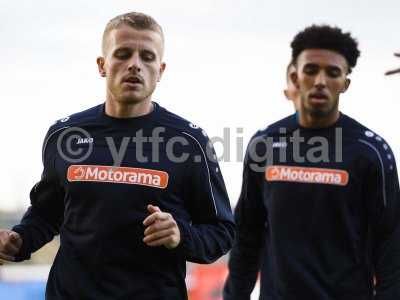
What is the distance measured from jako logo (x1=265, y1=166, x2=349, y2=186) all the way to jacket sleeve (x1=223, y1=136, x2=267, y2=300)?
0.41 ft

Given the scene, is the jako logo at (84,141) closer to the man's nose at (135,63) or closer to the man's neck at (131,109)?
the man's neck at (131,109)

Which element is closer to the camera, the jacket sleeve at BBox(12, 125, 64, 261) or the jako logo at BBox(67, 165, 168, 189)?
the jako logo at BBox(67, 165, 168, 189)

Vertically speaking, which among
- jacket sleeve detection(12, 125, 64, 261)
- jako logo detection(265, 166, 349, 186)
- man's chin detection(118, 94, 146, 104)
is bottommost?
jacket sleeve detection(12, 125, 64, 261)

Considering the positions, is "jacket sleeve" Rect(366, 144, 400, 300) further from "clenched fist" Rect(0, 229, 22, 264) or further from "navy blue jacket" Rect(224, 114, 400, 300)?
"clenched fist" Rect(0, 229, 22, 264)

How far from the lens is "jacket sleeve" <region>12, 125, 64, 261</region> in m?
5.32

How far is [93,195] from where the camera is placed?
500 cm

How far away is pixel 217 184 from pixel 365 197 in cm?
114

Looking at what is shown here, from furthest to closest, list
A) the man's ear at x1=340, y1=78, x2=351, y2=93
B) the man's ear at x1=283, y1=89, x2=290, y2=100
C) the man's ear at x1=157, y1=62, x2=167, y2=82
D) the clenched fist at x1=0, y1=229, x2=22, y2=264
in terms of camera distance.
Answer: the man's ear at x1=283, y1=89, x2=290, y2=100 < the man's ear at x1=340, y1=78, x2=351, y2=93 < the man's ear at x1=157, y1=62, x2=167, y2=82 < the clenched fist at x1=0, y1=229, x2=22, y2=264

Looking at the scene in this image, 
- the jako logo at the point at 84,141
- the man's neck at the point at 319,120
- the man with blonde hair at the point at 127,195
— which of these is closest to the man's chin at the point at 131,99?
the man with blonde hair at the point at 127,195

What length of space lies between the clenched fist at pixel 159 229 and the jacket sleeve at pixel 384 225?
1640 mm

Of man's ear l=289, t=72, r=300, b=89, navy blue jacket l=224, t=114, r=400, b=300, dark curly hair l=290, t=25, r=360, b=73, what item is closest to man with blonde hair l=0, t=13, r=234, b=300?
navy blue jacket l=224, t=114, r=400, b=300

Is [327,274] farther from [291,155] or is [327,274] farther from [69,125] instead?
[69,125]

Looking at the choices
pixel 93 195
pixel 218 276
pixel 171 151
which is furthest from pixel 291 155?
pixel 218 276

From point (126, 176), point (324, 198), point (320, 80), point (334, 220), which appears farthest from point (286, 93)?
point (126, 176)
